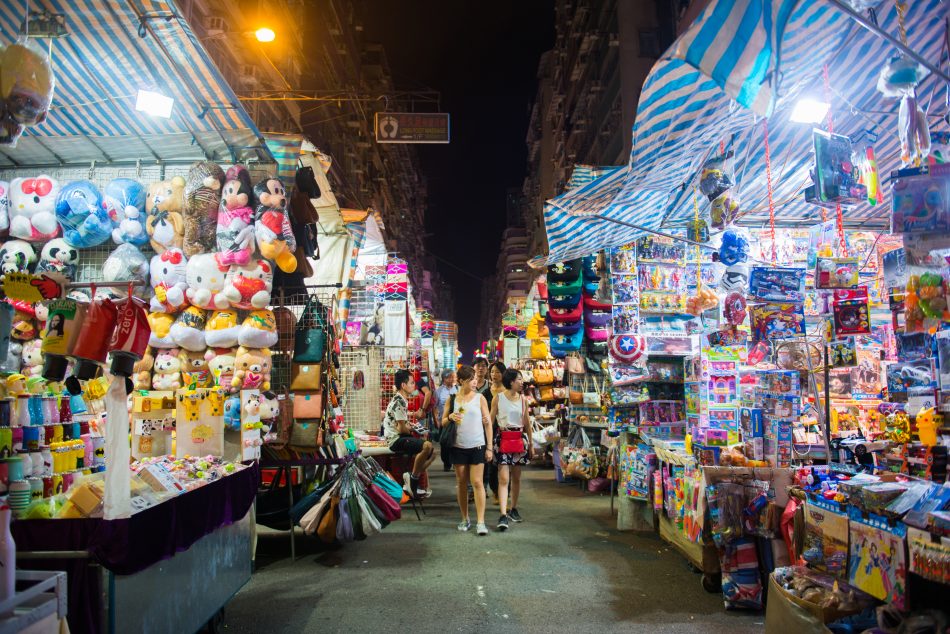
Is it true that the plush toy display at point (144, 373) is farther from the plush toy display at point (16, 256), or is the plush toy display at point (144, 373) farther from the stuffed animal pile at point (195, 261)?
the plush toy display at point (16, 256)

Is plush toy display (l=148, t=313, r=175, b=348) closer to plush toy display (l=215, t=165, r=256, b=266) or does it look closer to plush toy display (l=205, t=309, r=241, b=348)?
plush toy display (l=205, t=309, r=241, b=348)

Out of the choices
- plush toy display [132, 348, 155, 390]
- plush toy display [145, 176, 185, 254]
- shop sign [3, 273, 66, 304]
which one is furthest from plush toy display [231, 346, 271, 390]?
shop sign [3, 273, 66, 304]

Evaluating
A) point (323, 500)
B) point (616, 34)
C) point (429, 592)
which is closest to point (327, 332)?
point (323, 500)

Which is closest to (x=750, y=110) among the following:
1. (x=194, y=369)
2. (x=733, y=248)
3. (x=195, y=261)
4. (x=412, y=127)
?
(x=733, y=248)

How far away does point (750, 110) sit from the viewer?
4641 mm

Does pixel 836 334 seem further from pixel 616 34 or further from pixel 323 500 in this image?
pixel 616 34

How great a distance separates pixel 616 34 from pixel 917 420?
2409cm

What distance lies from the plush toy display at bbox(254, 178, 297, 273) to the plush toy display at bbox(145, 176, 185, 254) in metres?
0.74

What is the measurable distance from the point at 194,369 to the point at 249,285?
3.37 feet

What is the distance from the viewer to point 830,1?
9.30 feet

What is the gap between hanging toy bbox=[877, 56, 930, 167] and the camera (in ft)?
10.4

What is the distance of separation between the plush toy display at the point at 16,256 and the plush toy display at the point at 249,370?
209cm

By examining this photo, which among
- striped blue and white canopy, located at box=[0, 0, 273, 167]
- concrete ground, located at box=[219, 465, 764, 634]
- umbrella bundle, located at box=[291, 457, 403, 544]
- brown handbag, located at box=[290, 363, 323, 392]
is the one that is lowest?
concrete ground, located at box=[219, 465, 764, 634]

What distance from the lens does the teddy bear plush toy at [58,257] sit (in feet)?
20.1
